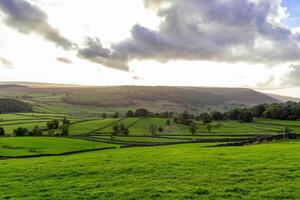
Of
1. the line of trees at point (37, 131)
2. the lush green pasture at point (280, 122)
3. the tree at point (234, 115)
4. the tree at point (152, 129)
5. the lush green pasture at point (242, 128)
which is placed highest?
the tree at point (234, 115)

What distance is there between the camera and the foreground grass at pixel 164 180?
Answer: 856 inches

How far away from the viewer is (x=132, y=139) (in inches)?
4815

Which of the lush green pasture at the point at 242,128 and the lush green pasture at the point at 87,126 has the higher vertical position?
the lush green pasture at the point at 242,128

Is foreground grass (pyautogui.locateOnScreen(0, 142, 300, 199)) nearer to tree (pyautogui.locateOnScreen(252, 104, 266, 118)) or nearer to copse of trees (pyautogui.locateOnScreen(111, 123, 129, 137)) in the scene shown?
copse of trees (pyautogui.locateOnScreen(111, 123, 129, 137))

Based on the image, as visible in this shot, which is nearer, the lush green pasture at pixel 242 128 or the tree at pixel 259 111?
the lush green pasture at pixel 242 128

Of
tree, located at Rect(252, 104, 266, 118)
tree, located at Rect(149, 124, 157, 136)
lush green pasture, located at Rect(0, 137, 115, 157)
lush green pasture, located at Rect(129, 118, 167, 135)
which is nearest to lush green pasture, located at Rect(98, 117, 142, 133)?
lush green pasture, located at Rect(129, 118, 167, 135)

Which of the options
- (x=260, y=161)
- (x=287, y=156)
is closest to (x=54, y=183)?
(x=260, y=161)

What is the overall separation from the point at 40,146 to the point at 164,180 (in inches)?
3084

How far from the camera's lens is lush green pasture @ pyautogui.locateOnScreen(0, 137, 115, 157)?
282 feet

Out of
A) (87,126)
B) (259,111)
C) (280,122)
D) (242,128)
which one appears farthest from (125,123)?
(280,122)

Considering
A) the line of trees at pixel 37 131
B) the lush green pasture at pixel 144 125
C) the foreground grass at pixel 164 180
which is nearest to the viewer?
the foreground grass at pixel 164 180

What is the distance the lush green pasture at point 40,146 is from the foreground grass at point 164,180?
53893 millimetres

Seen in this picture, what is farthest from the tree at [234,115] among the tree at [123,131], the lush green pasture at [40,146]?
the lush green pasture at [40,146]

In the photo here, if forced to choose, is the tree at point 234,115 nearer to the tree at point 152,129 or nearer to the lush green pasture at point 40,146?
the tree at point 152,129
